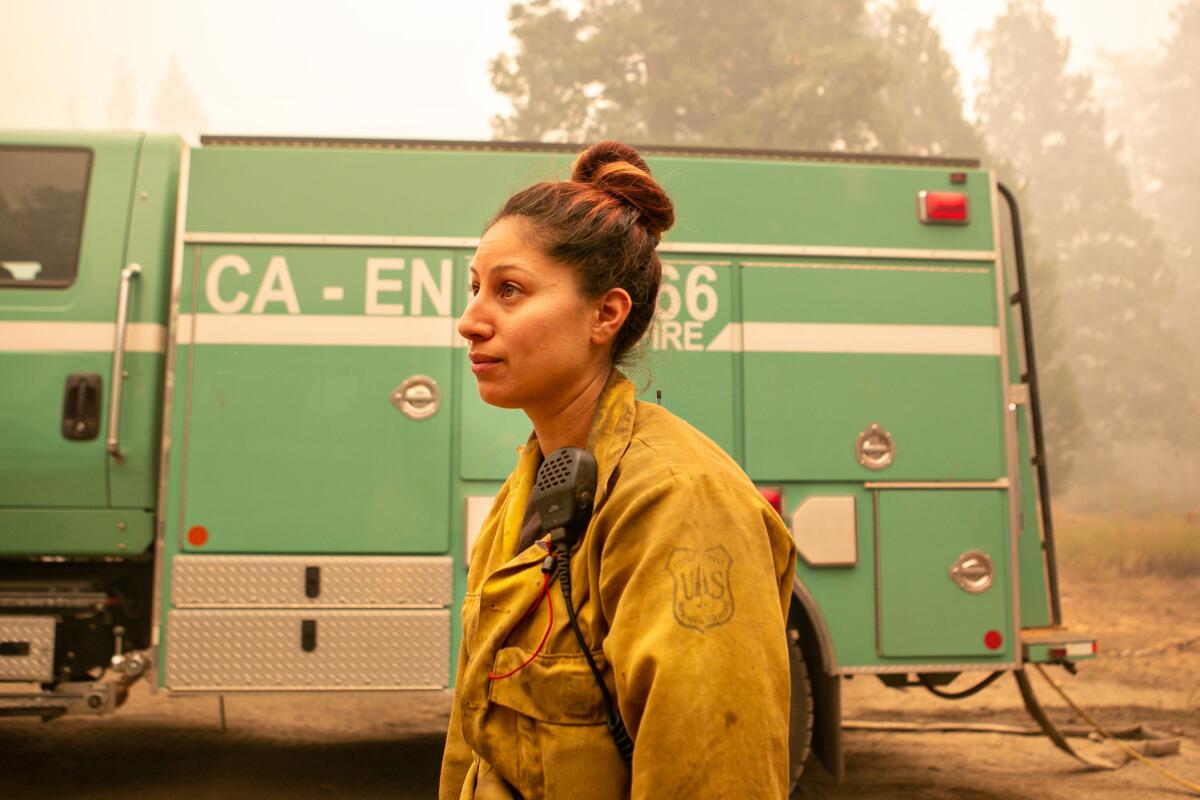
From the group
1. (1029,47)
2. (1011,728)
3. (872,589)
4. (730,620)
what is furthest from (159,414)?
(1029,47)

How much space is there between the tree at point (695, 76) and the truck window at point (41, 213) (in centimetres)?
1648

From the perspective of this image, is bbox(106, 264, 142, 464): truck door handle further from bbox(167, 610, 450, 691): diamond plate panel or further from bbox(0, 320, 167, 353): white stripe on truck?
Answer: bbox(167, 610, 450, 691): diamond plate panel

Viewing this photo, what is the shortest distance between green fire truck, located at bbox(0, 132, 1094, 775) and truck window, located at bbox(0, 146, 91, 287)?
13 millimetres

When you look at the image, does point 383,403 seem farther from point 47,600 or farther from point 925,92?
point 925,92

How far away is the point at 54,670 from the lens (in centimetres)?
450

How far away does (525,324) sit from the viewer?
1609mm

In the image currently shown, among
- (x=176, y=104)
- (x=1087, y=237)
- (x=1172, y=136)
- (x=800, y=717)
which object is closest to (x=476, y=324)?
(x=800, y=717)

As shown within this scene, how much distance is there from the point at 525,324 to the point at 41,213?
13.0 feet

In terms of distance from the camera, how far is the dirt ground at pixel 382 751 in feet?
17.4

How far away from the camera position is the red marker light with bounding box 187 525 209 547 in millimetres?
4395

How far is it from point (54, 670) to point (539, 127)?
62.5 ft

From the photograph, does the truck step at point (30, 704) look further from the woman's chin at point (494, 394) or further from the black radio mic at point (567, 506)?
the black radio mic at point (567, 506)

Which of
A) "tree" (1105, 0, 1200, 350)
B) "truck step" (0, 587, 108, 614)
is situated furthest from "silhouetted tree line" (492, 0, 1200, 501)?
"truck step" (0, 587, 108, 614)

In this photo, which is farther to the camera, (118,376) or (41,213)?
(41,213)
